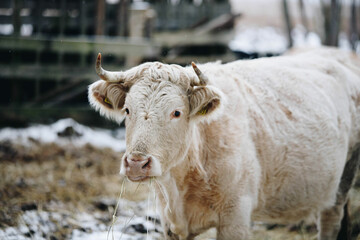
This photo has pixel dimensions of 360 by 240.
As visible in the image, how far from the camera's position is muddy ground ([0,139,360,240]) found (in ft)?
15.4

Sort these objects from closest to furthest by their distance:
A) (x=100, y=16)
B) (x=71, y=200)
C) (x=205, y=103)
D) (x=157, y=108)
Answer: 1. (x=157, y=108)
2. (x=205, y=103)
3. (x=71, y=200)
4. (x=100, y=16)

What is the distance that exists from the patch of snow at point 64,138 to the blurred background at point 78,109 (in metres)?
0.02

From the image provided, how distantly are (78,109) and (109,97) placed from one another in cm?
570

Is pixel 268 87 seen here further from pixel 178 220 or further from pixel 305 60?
pixel 178 220

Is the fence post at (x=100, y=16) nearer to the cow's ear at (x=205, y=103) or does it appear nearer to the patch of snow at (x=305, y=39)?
the patch of snow at (x=305, y=39)

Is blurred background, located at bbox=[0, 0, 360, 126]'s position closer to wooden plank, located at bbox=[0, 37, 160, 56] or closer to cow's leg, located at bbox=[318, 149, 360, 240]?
wooden plank, located at bbox=[0, 37, 160, 56]

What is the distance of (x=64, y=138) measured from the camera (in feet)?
26.7

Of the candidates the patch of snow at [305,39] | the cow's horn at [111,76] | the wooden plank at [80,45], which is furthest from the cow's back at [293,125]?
the wooden plank at [80,45]

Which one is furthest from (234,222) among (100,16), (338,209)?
(100,16)

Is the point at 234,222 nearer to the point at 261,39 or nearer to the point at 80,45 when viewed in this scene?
the point at 80,45

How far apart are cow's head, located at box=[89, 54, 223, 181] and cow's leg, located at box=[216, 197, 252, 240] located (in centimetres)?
61

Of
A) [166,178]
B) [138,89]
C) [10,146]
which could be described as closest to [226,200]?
[166,178]

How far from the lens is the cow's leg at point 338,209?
197 inches

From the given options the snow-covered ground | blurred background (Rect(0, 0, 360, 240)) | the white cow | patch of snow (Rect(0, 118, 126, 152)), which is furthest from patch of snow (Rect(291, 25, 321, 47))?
the snow-covered ground
